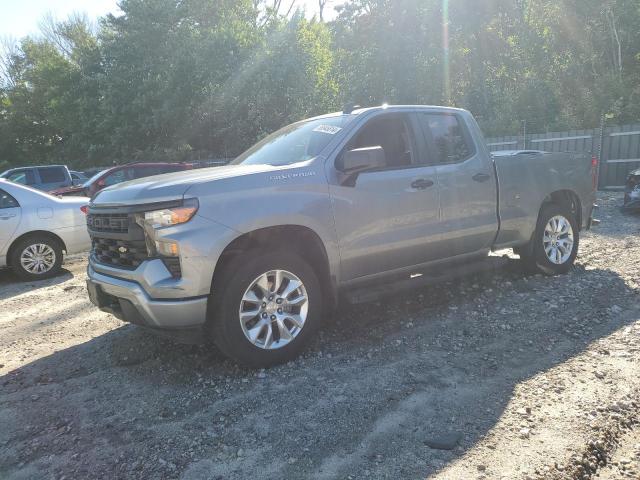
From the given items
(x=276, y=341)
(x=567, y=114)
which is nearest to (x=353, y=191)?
(x=276, y=341)

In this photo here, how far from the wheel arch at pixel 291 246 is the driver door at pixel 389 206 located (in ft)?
0.52

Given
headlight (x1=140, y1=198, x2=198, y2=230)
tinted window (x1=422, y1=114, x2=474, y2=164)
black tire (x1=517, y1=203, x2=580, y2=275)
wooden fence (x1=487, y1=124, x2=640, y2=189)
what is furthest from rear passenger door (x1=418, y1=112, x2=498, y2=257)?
wooden fence (x1=487, y1=124, x2=640, y2=189)

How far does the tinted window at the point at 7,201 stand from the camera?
711 cm

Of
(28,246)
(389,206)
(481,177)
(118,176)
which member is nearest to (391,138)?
(389,206)

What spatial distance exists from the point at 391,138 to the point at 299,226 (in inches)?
54.6

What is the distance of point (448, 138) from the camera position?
5023 millimetres

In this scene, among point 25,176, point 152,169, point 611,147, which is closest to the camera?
point 152,169

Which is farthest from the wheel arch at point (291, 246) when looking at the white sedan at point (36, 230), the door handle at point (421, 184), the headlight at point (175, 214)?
the white sedan at point (36, 230)

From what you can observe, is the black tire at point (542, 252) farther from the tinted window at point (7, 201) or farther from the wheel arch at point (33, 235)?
the tinted window at point (7, 201)

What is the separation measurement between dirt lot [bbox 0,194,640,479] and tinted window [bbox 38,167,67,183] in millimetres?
11456

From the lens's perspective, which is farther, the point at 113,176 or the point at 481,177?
the point at 113,176

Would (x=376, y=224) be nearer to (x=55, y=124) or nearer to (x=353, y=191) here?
(x=353, y=191)

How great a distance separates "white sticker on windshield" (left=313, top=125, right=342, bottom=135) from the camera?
14.2ft

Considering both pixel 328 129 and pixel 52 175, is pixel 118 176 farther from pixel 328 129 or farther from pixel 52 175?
pixel 328 129
